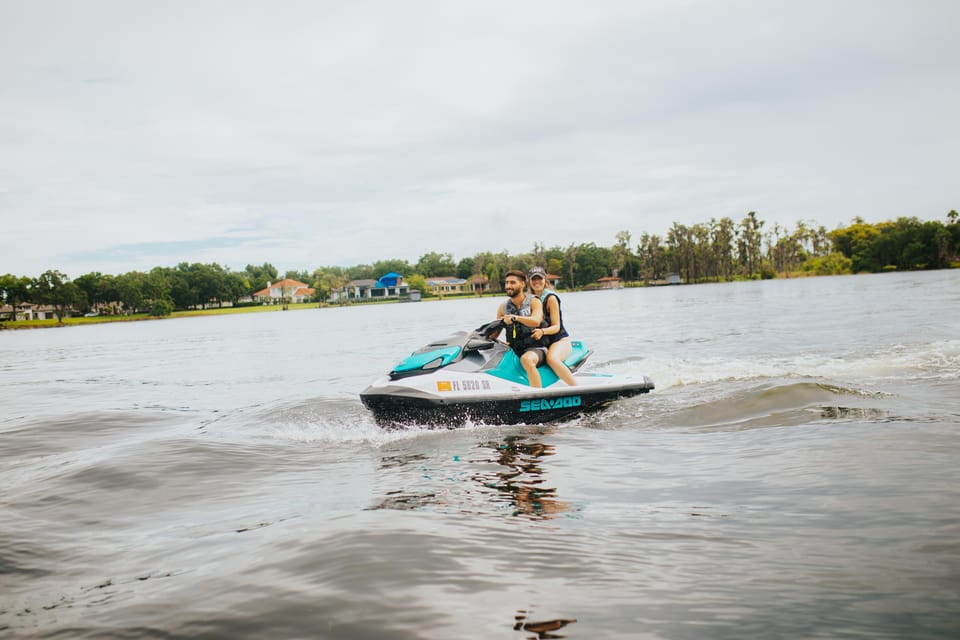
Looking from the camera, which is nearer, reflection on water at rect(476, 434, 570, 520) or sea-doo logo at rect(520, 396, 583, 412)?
reflection on water at rect(476, 434, 570, 520)

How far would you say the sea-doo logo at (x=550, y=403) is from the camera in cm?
815

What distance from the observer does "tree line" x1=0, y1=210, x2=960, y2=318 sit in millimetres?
97438

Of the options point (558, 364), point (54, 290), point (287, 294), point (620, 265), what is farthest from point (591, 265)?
point (558, 364)

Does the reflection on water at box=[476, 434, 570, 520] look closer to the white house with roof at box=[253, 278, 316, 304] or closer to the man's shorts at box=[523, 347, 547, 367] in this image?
the man's shorts at box=[523, 347, 547, 367]

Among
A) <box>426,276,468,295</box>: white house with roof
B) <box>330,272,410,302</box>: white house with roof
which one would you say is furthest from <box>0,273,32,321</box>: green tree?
<box>426,276,468,295</box>: white house with roof

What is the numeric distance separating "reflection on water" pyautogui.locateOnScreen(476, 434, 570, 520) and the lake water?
1.4 inches

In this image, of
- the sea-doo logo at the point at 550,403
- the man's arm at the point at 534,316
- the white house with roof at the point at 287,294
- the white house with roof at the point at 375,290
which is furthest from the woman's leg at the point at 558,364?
the white house with roof at the point at 287,294

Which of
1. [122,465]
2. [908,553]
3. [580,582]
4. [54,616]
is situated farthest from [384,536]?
[122,465]

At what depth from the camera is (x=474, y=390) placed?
792cm

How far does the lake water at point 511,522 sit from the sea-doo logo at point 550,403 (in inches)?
11.9

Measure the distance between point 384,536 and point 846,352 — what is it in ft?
43.2

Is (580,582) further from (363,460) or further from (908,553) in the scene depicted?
(363,460)

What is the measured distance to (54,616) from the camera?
122 inches

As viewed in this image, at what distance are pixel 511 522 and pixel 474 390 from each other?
370 cm
